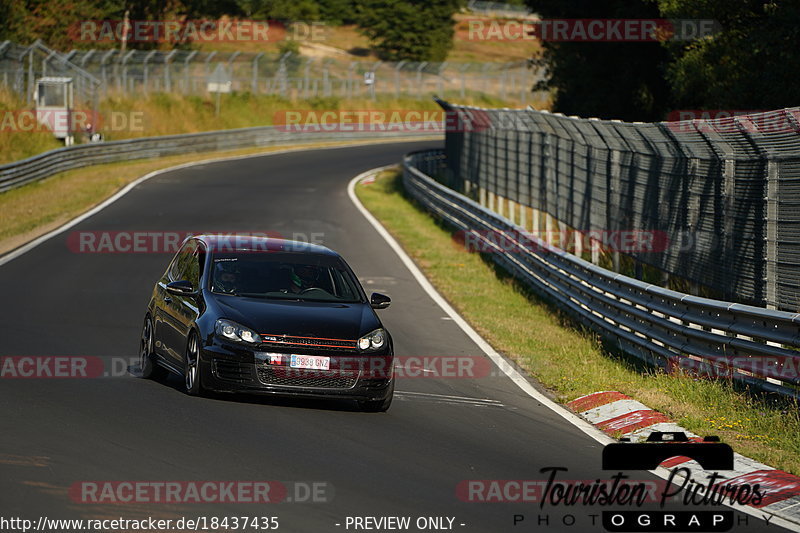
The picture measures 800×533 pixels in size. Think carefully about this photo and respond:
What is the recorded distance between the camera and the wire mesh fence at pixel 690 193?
1270cm

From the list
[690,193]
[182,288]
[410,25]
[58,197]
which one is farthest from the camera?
[410,25]

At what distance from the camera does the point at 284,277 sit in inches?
480

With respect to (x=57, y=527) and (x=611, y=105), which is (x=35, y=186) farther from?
(x=57, y=527)

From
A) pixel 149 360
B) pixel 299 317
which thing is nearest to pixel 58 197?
pixel 149 360

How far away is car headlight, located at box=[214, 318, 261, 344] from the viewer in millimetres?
10945

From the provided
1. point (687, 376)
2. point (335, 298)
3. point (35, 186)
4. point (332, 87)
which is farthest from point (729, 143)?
point (332, 87)

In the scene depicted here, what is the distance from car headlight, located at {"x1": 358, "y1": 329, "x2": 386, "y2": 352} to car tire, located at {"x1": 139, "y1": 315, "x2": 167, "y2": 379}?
243cm

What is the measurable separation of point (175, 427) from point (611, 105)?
100 feet

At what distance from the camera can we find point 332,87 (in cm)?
7656

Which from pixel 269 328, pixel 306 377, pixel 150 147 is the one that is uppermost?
pixel 269 328

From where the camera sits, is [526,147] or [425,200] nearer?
[526,147]

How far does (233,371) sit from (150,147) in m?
40.1

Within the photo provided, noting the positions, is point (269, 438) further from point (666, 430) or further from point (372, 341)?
point (666, 430)

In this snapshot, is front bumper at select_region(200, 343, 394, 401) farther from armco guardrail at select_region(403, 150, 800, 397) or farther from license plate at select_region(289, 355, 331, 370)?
armco guardrail at select_region(403, 150, 800, 397)
